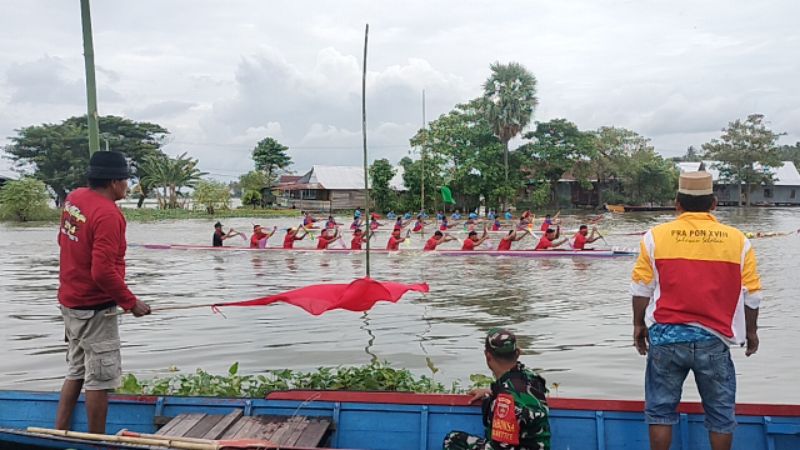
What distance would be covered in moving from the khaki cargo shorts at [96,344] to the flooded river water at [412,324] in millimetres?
1318

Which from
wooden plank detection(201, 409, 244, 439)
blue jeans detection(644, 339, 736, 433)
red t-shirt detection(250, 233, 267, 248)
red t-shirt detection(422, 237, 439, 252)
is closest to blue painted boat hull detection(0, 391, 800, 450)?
wooden plank detection(201, 409, 244, 439)

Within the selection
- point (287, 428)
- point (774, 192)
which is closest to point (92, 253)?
point (287, 428)

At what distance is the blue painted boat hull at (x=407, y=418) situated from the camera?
3.98 m

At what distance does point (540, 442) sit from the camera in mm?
3533

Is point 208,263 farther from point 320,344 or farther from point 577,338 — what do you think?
point 577,338

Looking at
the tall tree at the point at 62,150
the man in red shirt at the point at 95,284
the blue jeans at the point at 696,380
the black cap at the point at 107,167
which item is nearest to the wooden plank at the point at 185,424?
the man in red shirt at the point at 95,284

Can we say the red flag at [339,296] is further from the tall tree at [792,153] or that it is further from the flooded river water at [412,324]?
the tall tree at [792,153]

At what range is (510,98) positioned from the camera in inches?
1610

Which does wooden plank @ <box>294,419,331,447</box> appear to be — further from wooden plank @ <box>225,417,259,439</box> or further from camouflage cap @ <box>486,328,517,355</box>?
camouflage cap @ <box>486,328,517,355</box>

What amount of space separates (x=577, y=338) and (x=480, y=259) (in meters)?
9.40

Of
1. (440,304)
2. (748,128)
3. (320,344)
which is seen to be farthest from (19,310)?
(748,128)

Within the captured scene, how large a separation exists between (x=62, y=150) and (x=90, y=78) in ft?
149

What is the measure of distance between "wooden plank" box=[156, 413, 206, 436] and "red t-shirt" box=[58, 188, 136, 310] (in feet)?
2.70

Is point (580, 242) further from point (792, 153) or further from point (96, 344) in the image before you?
point (792, 153)
